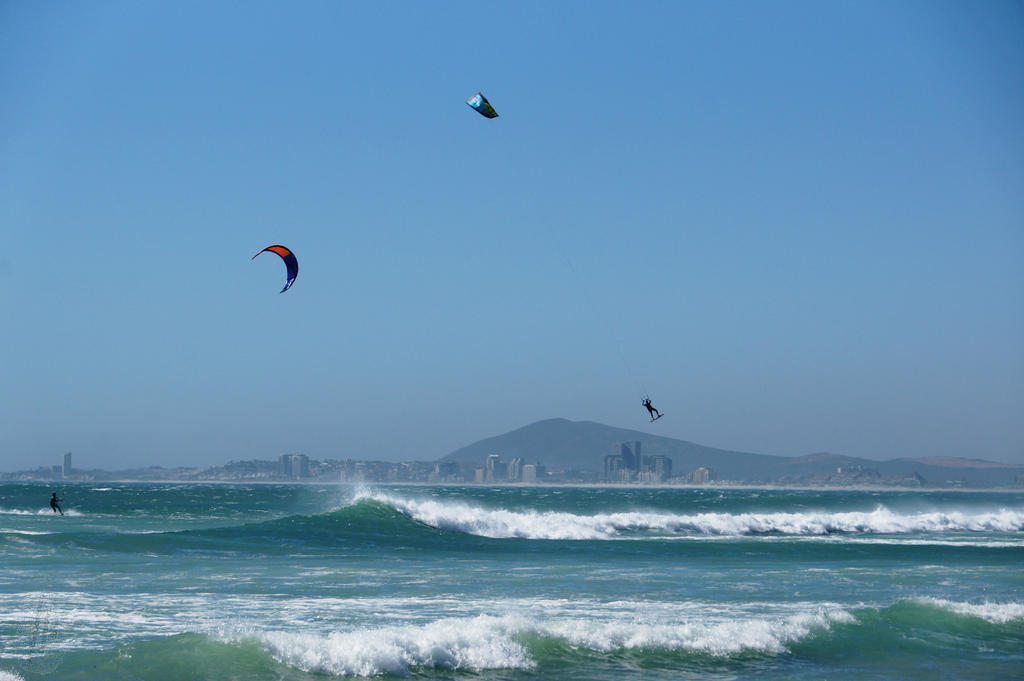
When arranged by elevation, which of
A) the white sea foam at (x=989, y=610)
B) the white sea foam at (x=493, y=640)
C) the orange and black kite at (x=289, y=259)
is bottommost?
A: the white sea foam at (x=493, y=640)

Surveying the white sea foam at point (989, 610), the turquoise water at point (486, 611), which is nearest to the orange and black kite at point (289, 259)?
the turquoise water at point (486, 611)

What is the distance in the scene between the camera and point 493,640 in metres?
13.5

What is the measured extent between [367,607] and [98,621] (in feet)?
12.5

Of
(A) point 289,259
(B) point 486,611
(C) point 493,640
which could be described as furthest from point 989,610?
(A) point 289,259

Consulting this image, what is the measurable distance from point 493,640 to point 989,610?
8011 millimetres

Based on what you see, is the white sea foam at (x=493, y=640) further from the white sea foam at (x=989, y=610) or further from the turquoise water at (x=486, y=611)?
the white sea foam at (x=989, y=610)

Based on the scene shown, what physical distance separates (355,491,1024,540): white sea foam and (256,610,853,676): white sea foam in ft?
67.3

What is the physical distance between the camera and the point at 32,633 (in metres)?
13.6

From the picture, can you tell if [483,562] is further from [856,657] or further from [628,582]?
[856,657]

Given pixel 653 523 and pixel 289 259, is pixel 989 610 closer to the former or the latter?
pixel 289 259

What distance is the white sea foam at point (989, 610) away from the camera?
16.0m

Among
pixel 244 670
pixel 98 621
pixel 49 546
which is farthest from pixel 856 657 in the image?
pixel 49 546

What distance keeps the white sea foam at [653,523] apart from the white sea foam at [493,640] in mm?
20511

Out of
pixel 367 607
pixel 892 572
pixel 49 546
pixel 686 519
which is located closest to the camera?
pixel 367 607
